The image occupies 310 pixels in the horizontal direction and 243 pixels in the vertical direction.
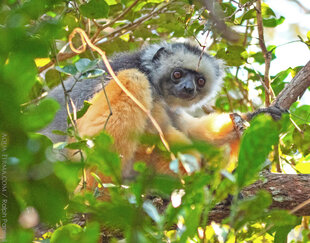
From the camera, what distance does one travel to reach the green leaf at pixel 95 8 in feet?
11.8

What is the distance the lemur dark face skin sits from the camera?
5.51m

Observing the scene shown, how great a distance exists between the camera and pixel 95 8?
11.9ft

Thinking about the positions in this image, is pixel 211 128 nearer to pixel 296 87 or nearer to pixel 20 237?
pixel 296 87

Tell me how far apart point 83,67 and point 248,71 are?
3.40 m

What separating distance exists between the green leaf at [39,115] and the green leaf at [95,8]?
2.56m

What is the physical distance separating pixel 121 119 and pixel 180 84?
68.5 inches

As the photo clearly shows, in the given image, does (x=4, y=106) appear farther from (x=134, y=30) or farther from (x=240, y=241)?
(x=134, y=30)

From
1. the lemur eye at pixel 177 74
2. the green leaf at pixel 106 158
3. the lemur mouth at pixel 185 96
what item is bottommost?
the lemur mouth at pixel 185 96

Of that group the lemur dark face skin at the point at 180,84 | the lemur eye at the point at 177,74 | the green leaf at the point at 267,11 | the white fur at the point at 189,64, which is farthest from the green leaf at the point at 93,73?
the lemur eye at the point at 177,74

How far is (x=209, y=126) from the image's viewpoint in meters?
5.38

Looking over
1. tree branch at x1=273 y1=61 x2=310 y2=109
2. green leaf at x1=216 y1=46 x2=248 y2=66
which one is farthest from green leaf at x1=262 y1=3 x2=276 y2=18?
tree branch at x1=273 y1=61 x2=310 y2=109

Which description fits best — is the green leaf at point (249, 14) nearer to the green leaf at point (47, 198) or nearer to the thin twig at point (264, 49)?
the thin twig at point (264, 49)

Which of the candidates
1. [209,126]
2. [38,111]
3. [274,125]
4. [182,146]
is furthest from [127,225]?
[209,126]

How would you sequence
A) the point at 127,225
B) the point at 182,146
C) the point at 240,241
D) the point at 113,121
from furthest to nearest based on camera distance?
the point at 113,121 < the point at 240,241 < the point at 182,146 < the point at 127,225
